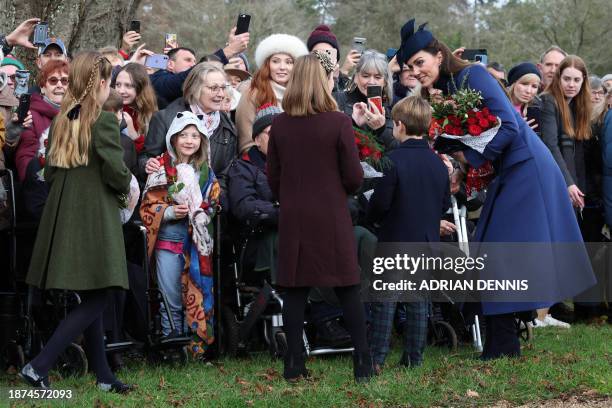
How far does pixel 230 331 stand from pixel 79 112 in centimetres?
235

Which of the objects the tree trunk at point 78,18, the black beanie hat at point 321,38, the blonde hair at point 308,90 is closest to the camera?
the blonde hair at point 308,90

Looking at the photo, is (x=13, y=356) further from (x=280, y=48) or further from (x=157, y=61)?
(x=157, y=61)

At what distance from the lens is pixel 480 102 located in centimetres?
764

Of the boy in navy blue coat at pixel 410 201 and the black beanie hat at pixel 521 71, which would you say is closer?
the boy in navy blue coat at pixel 410 201

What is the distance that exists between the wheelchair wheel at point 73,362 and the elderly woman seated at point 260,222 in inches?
58.8

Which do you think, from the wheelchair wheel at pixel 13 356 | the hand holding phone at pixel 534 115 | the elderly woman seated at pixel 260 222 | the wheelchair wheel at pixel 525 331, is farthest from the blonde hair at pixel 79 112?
the hand holding phone at pixel 534 115

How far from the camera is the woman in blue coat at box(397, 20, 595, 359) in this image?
24.9 feet

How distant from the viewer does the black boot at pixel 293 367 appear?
23.0ft

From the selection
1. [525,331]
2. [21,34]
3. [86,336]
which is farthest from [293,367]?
[21,34]

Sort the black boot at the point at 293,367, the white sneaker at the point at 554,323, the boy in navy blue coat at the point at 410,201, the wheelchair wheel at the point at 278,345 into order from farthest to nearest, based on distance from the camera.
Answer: the white sneaker at the point at 554,323 → the wheelchair wheel at the point at 278,345 → the boy in navy blue coat at the point at 410,201 → the black boot at the point at 293,367

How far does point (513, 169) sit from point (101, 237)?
9.75 ft

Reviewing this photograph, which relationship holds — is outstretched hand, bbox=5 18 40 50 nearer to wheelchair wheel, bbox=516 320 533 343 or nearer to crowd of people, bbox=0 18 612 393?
crowd of people, bbox=0 18 612 393

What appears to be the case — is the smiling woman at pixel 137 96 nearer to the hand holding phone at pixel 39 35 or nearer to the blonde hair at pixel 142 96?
the blonde hair at pixel 142 96

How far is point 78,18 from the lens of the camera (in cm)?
1244
